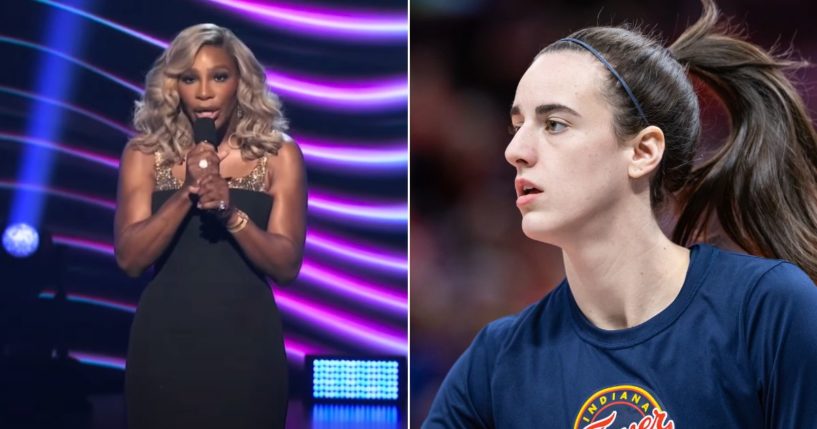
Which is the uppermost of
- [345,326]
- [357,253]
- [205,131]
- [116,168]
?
[205,131]

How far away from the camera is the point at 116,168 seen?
3678 mm

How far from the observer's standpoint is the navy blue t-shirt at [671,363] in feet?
4.14

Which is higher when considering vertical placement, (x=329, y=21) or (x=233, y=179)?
(x=329, y=21)

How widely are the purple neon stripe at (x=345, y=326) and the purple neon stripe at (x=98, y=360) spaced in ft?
2.28

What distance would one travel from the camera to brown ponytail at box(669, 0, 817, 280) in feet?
5.24

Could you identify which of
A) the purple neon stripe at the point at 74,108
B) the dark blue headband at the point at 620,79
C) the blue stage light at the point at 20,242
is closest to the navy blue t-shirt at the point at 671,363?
the dark blue headband at the point at 620,79

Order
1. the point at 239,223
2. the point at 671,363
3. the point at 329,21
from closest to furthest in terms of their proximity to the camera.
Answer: the point at 671,363 → the point at 239,223 → the point at 329,21

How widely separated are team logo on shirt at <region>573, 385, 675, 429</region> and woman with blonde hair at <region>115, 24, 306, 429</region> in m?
2.36

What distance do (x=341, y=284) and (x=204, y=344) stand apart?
1.98 ft

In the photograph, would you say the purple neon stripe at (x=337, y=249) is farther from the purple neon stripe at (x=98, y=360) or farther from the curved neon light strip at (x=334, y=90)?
the curved neon light strip at (x=334, y=90)

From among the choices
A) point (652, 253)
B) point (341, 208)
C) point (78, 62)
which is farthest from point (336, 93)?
point (652, 253)

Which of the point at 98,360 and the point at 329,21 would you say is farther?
the point at 329,21

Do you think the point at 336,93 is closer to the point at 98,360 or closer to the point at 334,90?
the point at 334,90

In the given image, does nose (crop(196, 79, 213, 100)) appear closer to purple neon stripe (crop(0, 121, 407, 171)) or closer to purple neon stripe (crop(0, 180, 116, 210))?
purple neon stripe (crop(0, 121, 407, 171))
